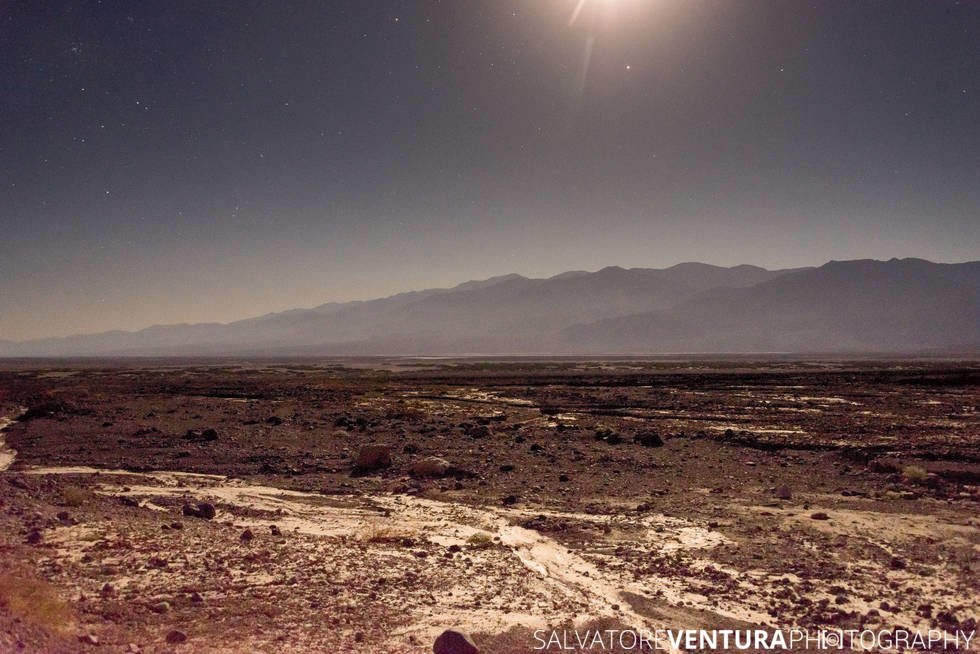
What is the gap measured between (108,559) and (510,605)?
239 inches

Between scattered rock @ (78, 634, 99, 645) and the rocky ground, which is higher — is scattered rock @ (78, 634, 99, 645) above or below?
above

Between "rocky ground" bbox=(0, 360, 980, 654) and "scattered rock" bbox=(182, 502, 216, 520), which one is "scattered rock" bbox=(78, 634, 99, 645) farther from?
"scattered rock" bbox=(182, 502, 216, 520)

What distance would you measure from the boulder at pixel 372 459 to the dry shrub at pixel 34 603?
35.7 ft

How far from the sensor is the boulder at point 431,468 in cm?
1788

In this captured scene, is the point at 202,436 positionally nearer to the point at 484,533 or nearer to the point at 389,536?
the point at 389,536

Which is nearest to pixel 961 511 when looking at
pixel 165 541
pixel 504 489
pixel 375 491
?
pixel 504 489

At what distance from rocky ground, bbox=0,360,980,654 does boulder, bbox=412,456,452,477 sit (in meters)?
0.16

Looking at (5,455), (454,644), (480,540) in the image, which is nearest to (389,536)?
(480,540)

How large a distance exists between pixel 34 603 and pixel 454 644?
16.6 feet

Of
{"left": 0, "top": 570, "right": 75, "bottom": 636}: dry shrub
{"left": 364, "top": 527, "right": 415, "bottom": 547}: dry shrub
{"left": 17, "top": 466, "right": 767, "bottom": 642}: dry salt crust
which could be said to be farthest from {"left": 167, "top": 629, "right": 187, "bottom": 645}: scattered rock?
{"left": 364, "top": 527, "right": 415, "bottom": 547}: dry shrub

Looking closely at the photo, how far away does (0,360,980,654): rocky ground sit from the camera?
782cm

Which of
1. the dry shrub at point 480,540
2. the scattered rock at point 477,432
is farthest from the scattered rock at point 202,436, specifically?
the dry shrub at point 480,540

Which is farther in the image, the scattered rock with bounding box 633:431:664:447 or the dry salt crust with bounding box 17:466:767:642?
the scattered rock with bounding box 633:431:664:447

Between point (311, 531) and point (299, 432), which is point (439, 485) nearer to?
point (311, 531)
